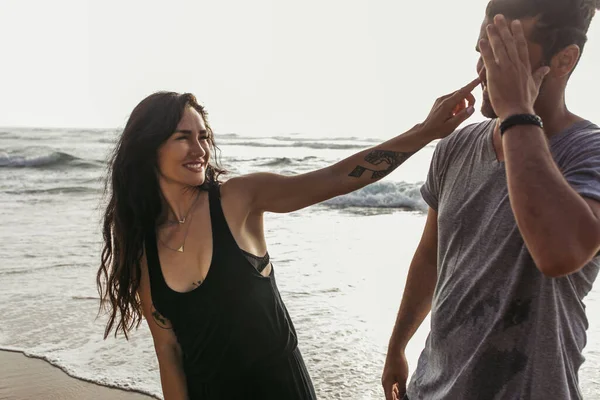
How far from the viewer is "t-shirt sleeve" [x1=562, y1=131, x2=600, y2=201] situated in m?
1.47

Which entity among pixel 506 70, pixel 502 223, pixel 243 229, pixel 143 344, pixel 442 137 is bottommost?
pixel 143 344

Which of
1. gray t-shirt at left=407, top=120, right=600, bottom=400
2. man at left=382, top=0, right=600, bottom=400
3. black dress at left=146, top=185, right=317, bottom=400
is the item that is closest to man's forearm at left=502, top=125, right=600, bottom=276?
man at left=382, top=0, right=600, bottom=400

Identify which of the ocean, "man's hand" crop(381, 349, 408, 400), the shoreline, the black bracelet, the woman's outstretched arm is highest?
the black bracelet

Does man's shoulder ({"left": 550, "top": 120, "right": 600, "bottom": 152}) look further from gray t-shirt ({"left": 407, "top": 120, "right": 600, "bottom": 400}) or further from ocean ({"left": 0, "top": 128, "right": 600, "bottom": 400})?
ocean ({"left": 0, "top": 128, "right": 600, "bottom": 400})

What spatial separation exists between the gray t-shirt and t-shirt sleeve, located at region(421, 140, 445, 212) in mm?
113

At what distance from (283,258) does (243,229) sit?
6.21m

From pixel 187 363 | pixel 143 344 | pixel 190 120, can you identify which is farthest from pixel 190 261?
pixel 143 344

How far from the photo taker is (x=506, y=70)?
59.2 inches

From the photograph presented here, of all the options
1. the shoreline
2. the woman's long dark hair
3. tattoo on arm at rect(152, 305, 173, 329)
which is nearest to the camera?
tattoo on arm at rect(152, 305, 173, 329)

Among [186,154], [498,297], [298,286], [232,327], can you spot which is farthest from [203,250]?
[298,286]

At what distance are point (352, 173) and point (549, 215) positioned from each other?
1.25m

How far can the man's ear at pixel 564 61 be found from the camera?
65.1 inches

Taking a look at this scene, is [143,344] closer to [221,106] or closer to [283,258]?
[283,258]

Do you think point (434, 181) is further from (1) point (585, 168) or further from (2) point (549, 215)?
(2) point (549, 215)
